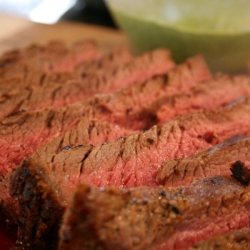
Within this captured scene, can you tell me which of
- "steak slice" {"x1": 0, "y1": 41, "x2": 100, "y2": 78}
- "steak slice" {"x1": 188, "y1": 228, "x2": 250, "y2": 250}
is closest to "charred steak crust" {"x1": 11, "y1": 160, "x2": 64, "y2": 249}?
"steak slice" {"x1": 188, "y1": 228, "x2": 250, "y2": 250}

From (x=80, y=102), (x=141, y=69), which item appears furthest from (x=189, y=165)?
(x=141, y=69)

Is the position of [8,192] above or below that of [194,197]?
below

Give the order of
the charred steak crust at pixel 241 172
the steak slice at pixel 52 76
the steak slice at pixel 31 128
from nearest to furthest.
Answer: the charred steak crust at pixel 241 172
the steak slice at pixel 31 128
the steak slice at pixel 52 76

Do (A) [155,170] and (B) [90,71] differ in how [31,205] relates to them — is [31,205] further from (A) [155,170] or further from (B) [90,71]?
(B) [90,71]

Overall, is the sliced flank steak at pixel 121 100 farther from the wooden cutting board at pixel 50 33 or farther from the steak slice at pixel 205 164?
the wooden cutting board at pixel 50 33

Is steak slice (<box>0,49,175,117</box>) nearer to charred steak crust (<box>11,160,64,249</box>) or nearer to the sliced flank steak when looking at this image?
the sliced flank steak

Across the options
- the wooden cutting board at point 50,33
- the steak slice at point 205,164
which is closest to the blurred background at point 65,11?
the wooden cutting board at point 50,33
